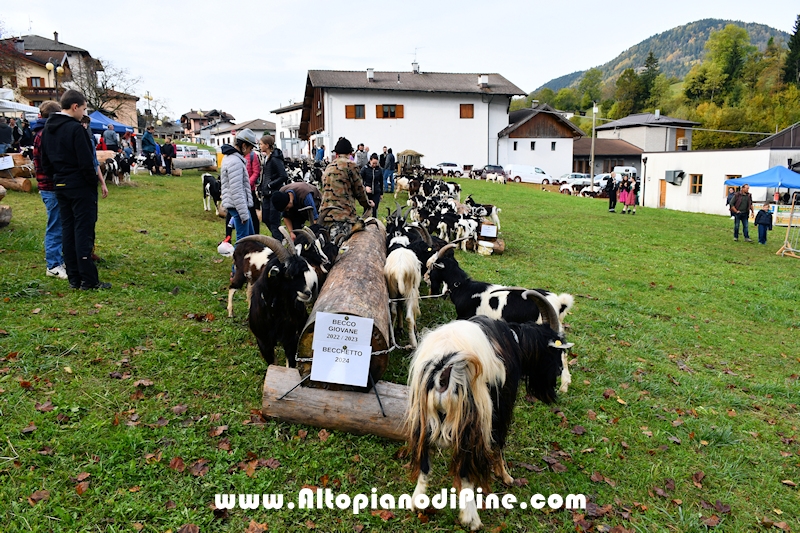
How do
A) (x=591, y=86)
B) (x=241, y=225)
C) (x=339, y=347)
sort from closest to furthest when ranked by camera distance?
(x=339, y=347), (x=241, y=225), (x=591, y=86)

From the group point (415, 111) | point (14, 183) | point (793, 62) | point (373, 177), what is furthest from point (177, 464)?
point (793, 62)

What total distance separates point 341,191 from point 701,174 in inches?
1188

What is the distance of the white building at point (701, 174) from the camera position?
89.6 feet

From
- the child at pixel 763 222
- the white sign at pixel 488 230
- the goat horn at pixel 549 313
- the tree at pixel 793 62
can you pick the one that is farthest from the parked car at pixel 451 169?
the tree at pixel 793 62

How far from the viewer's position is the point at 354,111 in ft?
133

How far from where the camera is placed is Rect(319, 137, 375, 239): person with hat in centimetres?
711

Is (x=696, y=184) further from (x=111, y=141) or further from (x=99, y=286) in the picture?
(x=99, y=286)

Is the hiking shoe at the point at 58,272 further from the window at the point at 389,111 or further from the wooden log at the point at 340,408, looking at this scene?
the window at the point at 389,111

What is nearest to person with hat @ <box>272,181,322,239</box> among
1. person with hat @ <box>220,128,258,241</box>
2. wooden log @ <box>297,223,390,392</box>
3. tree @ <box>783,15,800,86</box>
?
person with hat @ <box>220,128,258,241</box>

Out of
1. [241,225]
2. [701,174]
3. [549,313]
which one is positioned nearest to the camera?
[549,313]

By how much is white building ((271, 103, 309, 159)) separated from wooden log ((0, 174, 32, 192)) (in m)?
Answer: 37.5

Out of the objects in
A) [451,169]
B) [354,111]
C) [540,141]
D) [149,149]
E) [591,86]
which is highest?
[591,86]

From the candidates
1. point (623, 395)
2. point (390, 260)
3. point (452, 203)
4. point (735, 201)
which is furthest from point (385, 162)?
point (623, 395)

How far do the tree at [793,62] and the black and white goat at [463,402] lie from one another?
254 ft
